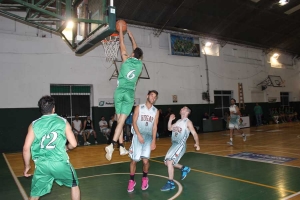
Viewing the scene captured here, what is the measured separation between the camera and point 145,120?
505 cm

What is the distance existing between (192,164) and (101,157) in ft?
11.1

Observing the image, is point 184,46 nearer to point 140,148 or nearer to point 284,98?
point 284,98

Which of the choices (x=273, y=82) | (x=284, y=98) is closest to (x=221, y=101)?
(x=273, y=82)

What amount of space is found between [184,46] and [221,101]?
5.25m

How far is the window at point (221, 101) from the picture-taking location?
1945 cm

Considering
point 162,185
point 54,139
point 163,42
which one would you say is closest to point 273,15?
point 163,42

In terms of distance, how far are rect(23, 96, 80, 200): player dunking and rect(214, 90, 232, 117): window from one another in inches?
674

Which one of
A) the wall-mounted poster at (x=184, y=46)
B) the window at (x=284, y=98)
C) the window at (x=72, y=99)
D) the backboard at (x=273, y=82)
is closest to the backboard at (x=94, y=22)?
the window at (x=72, y=99)

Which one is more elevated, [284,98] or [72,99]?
[284,98]

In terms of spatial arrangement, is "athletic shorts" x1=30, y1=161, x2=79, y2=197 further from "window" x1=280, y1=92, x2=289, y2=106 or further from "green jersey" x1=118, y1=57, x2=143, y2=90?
"window" x1=280, y1=92, x2=289, y2=106

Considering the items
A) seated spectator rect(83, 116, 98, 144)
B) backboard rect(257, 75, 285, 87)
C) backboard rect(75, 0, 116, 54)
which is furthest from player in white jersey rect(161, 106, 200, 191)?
backboard rect(257, 75, 285, 87)

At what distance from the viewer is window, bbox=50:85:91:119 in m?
13.4

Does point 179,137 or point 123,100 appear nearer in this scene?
point 123,100

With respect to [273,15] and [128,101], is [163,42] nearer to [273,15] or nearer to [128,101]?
[273,15]
